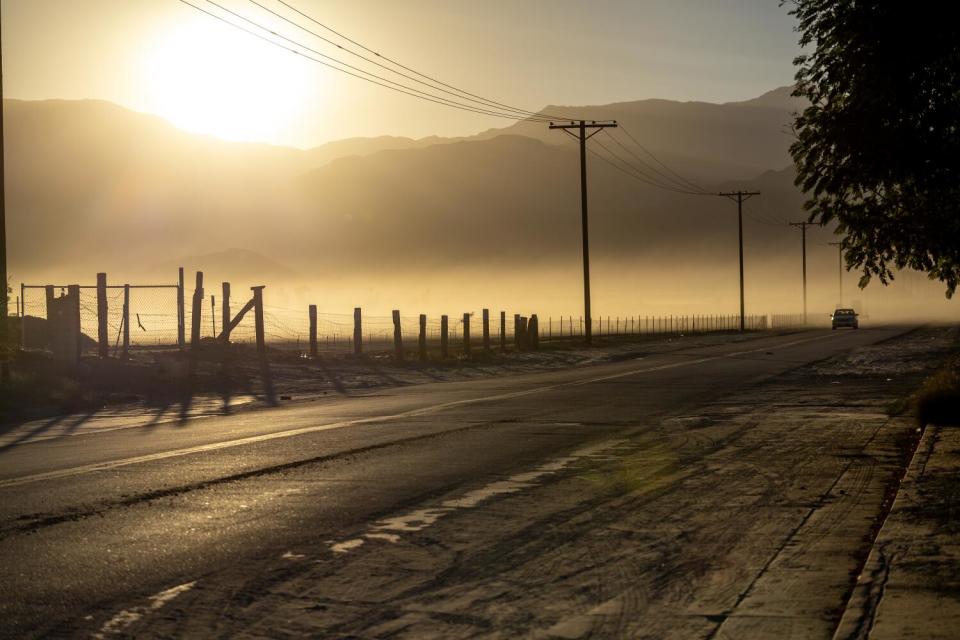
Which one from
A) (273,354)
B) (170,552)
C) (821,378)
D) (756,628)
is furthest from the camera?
(273,354)

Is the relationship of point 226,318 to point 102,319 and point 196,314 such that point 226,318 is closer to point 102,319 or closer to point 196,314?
point 196,314

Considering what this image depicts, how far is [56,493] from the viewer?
386 inches

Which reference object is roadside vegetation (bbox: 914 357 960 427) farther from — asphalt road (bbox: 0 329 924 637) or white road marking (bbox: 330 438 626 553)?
white road marking (bbox: 330 438 626 553)

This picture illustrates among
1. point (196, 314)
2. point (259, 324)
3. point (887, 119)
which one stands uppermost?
point (887, 119)

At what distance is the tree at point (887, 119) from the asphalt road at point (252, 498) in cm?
392

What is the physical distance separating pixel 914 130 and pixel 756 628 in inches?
345

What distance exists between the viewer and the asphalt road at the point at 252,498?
6.21 m

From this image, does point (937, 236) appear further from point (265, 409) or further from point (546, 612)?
point (265, 409)

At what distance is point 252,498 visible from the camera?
31.5 feet

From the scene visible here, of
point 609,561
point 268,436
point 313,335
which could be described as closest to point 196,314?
point 313,335

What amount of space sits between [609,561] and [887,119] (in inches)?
304

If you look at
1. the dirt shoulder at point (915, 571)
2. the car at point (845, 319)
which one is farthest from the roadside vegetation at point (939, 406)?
the car at point (845, 319)

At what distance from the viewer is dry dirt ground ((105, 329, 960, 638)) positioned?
19.3 ft

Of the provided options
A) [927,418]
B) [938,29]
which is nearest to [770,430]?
[927,418]
